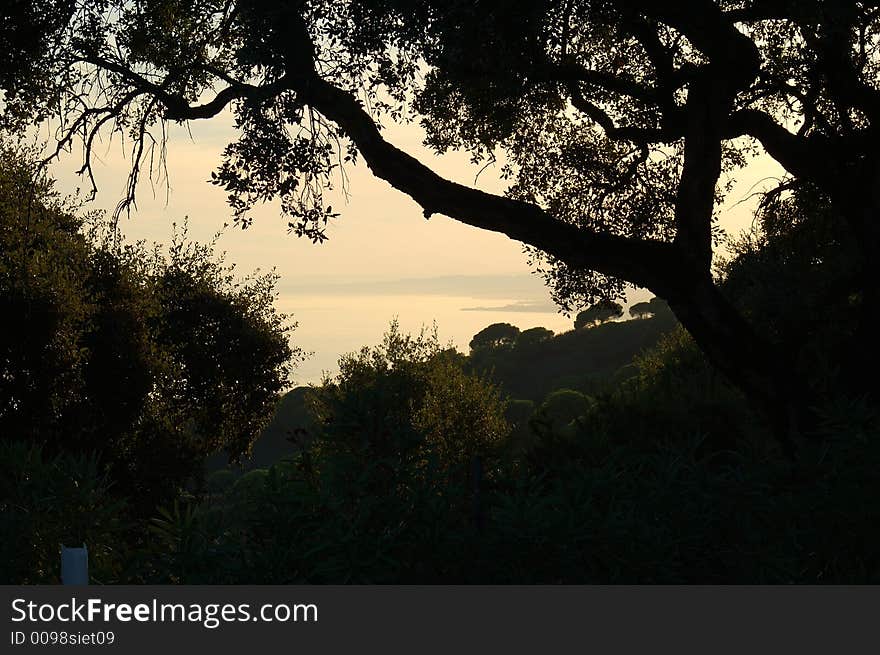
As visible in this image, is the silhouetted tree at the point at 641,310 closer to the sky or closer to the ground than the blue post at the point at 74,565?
closer to the sky

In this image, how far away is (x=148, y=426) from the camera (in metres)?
26.0

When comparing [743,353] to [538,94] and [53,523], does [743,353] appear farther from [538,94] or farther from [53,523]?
[53,523]

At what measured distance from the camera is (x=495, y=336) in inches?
4370

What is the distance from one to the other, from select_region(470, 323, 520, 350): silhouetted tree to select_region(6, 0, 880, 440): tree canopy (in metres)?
89.2

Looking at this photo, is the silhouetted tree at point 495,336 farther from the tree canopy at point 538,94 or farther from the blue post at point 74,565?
the blue post at point 74,565

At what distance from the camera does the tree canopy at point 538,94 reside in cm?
1237

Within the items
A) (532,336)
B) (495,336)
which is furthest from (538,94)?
(495,336)

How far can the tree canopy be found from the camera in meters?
12.4

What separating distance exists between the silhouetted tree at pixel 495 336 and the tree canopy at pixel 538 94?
89.2 metres

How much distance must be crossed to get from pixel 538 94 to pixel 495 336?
9606 cm

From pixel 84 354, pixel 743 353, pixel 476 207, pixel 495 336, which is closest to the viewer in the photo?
pixel 476 207

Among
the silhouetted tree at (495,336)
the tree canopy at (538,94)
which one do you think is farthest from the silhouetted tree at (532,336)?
the tree canopy at (538,94)
